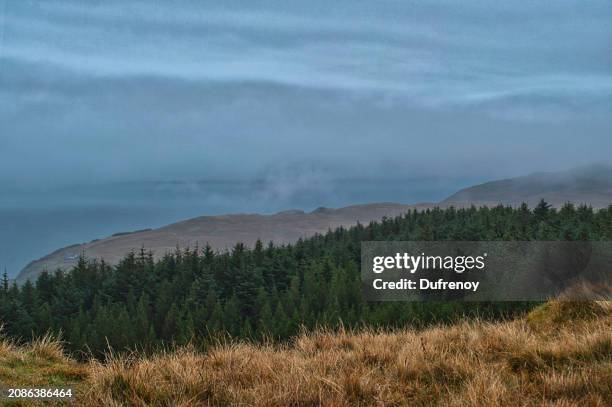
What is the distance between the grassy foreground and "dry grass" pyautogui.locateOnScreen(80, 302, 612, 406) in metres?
0.01

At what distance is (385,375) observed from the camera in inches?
302

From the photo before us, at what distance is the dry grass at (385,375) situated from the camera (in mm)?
6707

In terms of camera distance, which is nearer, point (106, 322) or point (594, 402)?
point (594, 402)

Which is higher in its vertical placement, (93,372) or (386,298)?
(93,372)

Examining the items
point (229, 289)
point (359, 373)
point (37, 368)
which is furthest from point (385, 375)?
point (229, 289)

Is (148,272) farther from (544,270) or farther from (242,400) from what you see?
(242,400)

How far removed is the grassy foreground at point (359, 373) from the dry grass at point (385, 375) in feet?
0.05

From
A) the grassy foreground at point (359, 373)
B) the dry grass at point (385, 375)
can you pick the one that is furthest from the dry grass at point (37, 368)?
the dry grass at point (385, 375)

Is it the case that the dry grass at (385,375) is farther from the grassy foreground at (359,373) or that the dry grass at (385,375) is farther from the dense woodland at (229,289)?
the dense woodland at (229,289)

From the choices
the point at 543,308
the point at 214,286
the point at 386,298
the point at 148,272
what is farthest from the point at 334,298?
the point at 543,308

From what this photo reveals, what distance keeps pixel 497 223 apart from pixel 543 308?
148 m

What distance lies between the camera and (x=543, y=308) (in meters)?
12.9

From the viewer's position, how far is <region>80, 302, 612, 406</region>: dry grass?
6.71 metres

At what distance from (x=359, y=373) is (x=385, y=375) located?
39 centimetres
